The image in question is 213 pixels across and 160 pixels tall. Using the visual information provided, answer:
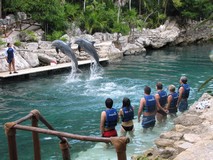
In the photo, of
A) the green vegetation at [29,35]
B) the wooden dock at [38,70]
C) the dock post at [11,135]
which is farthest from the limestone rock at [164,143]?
the green vegetation at [29,35]

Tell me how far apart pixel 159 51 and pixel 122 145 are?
30372mm

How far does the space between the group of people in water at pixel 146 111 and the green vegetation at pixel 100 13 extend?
25.7 ft

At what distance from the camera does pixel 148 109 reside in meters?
8.99

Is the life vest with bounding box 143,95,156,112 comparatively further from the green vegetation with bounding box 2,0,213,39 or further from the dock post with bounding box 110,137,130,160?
the green vegetation with bounding box 2,0,213,39

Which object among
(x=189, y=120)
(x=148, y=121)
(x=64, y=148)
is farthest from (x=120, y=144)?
(x=148, y=121)

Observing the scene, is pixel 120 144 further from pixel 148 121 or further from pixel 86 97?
pixel 86 97

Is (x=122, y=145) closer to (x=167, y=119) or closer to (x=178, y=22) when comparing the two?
(x=167, y=119)

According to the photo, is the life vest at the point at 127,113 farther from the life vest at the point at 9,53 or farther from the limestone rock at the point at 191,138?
the life vest at the point at 9,53

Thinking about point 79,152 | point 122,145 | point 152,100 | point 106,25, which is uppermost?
point 106,25

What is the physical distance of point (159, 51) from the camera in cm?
3272

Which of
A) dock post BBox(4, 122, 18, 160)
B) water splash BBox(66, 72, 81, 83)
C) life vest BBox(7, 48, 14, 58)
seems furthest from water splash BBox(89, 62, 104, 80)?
dock post BBox(4, 122, 18, 160)

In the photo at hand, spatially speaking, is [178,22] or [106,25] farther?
[178,22]

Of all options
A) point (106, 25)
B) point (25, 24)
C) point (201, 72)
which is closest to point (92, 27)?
point (106, 25)

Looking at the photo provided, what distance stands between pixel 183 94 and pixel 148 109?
2.20 metres
